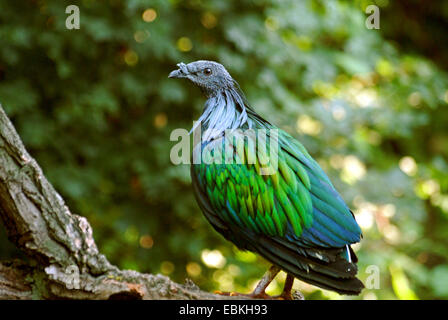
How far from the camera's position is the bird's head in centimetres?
270

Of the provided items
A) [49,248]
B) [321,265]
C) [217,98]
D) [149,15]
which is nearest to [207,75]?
[217,98]

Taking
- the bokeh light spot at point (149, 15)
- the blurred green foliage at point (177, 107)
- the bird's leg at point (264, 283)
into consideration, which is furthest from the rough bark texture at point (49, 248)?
the bokeh light spot at point (149, 15)

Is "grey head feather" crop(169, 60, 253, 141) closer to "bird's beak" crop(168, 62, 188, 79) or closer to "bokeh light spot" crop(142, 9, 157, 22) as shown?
"bird's beak" crop(168, 62, 188, 79)

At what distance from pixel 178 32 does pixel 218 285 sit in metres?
2.45

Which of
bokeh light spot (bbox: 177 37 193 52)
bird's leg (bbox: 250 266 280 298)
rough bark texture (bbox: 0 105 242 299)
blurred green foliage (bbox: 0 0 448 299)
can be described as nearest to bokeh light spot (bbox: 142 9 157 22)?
blurred green foliage (bbox: 0 0 448 299)

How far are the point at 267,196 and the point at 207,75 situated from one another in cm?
71

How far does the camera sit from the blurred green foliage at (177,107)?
4340 millimetres

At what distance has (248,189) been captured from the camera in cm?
260

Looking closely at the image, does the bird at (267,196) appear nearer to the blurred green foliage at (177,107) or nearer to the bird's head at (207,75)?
the bird's head at (207,75)

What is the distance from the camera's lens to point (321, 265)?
8.16ft

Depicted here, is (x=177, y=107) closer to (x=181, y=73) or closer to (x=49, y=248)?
(x=181, y=73)
